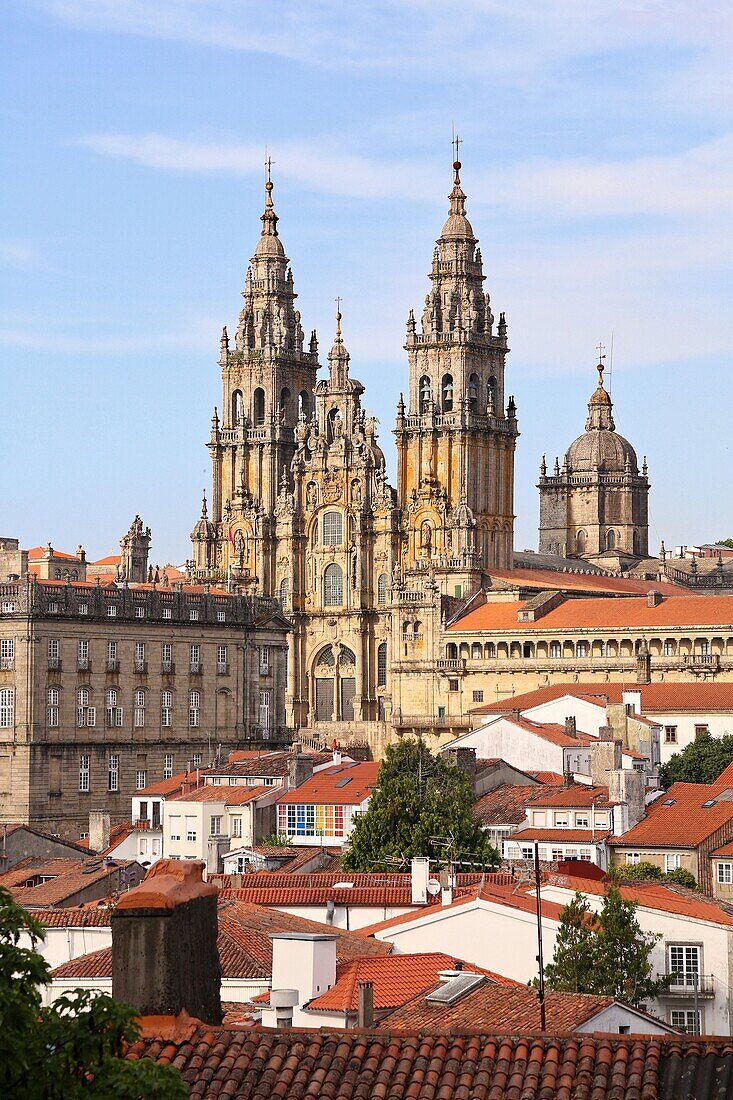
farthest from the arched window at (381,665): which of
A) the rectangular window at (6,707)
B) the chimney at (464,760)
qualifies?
the chimney at (464,760)

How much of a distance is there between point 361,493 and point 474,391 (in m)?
10.8

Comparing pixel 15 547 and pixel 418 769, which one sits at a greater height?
pixel 15 547

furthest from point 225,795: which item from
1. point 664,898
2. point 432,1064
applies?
point 432,1064

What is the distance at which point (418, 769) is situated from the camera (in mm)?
75625

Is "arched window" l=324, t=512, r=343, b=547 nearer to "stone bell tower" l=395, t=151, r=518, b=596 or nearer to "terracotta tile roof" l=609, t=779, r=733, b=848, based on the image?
"stone bell tower" l=395, t=151, r=518, b=596

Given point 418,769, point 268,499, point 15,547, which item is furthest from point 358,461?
point 418,769

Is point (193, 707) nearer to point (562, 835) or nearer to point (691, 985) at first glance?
point (562, 835)

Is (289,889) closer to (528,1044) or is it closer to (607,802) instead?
(607,802)

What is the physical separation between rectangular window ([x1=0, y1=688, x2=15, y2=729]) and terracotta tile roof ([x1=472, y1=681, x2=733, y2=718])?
79.0 ft

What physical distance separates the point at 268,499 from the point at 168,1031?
145 m

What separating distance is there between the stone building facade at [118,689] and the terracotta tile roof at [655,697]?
505 inches

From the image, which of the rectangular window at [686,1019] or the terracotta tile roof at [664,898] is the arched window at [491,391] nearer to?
the terracotta tile roof at [664,898]

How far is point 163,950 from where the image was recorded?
847 inches

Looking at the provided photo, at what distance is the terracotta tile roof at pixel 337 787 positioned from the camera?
7944cm
